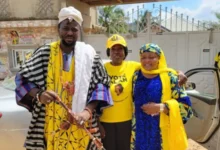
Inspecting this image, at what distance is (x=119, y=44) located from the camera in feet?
7.45

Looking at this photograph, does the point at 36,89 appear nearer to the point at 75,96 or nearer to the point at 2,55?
the point at 75,96

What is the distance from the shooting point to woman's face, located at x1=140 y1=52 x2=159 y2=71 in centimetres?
196

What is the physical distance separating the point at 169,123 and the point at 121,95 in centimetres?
46

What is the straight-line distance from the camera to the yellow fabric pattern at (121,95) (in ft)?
7.08

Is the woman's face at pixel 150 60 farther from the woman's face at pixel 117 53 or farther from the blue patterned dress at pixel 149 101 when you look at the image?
the woman's face at pixel 117 53

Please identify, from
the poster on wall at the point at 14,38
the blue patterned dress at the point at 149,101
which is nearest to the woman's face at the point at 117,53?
the blue patterned dress at the point at 149,101

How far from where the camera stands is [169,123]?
1951 millimetres

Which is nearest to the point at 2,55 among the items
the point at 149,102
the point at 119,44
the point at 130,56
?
the point at 130,56

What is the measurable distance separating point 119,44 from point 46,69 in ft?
2.70

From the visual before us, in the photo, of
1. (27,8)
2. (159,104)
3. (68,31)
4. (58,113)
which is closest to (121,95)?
(159,104)

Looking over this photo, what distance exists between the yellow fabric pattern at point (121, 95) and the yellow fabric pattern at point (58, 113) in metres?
0.54

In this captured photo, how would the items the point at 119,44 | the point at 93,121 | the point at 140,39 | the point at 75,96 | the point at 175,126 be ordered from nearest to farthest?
the point at 75,96 < the point at 93,121 < the point at 175,126 < the point at 119,44 < the point at 140,39

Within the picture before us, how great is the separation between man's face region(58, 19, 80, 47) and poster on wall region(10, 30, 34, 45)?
5.39m

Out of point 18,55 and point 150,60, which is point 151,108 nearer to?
point 150,60
